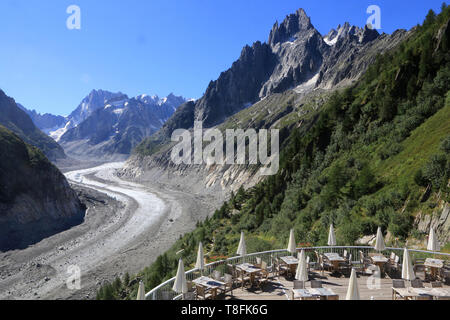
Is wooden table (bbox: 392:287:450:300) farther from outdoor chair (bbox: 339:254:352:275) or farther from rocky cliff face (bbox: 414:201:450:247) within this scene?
rocky cliff face (bbox: 414:201:450:247)

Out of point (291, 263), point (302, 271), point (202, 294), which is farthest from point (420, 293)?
point (202, 294)

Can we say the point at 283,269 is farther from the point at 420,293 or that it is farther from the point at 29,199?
the point at 29,199

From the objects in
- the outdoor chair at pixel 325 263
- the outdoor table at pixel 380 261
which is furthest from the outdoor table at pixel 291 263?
the outdoor table at pixel 380 261

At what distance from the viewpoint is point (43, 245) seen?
48.2 meters

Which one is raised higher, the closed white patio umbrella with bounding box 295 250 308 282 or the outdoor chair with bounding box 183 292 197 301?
the closed white patio umbrella with bounding box 295 250 308 282

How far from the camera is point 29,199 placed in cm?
6153

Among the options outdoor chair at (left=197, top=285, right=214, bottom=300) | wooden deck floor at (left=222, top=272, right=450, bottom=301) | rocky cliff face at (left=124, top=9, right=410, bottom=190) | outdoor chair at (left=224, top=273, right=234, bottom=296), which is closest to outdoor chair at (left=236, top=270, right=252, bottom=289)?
wooden deck floor at (left=222, top=272, right=450, bottom=301)

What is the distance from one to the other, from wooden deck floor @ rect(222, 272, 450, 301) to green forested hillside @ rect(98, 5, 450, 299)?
18.9 feet

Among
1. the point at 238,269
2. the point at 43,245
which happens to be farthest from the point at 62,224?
the point at 238,269

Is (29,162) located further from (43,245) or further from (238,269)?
(238,269)

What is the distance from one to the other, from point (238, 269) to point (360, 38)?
182 m

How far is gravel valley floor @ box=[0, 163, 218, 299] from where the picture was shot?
113ft

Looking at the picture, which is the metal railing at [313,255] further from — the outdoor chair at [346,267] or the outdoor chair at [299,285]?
the outdoor chair at [299,285]

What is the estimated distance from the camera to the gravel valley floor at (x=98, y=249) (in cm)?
3441
